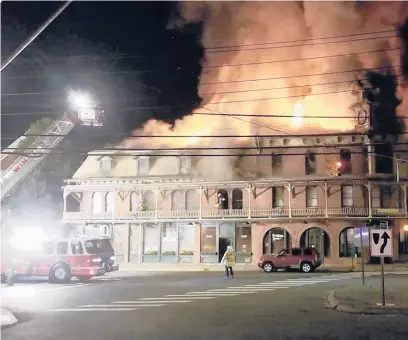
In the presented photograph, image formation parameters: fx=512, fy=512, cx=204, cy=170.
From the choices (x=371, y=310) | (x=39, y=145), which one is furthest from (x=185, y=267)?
(x=371, y=310)

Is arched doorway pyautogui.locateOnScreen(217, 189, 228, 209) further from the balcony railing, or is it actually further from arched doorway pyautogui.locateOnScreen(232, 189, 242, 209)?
the balcony railing

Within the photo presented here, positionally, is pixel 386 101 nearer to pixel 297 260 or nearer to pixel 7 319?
pixel 297 260

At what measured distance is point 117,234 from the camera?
144 feet

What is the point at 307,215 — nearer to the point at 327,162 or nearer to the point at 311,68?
the point at 327,162

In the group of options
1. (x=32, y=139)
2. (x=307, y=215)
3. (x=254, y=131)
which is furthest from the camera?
(x=254, y=131)

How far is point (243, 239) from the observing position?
138 feet

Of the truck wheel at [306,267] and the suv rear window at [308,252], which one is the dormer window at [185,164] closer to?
the suv rear window at [308,252]

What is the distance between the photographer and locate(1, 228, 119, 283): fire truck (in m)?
25.0

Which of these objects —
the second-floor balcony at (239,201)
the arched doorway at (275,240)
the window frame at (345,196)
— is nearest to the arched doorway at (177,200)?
the second-floor balcony at (239,201)

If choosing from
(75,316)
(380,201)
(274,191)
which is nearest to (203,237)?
(274,191)

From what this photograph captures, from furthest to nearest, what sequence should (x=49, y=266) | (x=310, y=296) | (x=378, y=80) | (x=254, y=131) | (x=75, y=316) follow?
(x=378, y=80) → (x=254, y=131) → (x=49, y=266) → (x=310, y=296) → (x=75, y=316)

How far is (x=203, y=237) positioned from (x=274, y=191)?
274 inches

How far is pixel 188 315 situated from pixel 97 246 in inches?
534

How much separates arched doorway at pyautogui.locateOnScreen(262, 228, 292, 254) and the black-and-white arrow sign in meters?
26.9
